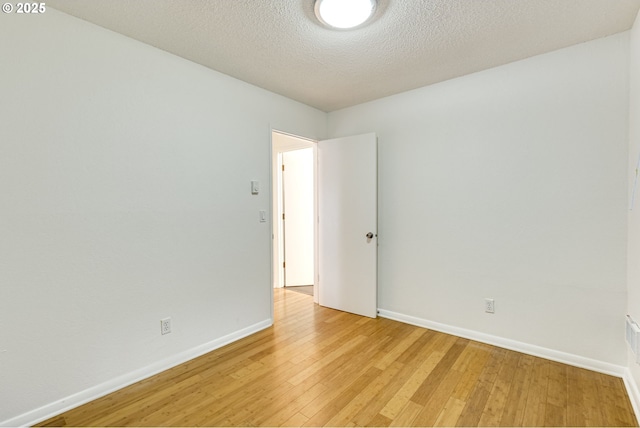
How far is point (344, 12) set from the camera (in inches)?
68.6

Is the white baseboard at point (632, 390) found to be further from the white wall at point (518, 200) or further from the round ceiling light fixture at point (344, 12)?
the round ceiling light fixture at point (344, 12)

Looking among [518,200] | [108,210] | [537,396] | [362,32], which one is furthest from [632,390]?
[108,210]

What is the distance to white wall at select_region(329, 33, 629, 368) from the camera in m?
2.10

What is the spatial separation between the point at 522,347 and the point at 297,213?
319cm

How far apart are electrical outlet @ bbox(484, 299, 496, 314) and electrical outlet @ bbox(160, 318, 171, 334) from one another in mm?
2668

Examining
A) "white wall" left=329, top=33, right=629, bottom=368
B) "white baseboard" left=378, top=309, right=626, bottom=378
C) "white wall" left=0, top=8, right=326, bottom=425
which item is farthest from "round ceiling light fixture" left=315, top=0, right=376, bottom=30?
"white baseboard" left=378, top=309, right=626, bottom=378

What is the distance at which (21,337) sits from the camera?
5.46 feet

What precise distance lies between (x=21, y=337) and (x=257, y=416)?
4.64ft

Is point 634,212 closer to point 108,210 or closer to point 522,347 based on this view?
point 522,347

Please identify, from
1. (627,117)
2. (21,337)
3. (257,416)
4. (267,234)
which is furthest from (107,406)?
(627,117)

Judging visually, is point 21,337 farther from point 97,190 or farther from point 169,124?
point 169,124

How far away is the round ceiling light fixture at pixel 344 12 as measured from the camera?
1.67 meters

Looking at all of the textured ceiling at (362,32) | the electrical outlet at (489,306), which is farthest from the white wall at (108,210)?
the electrical outlet at (489,306)

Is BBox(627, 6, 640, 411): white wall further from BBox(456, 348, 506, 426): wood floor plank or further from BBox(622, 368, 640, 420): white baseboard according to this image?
BBox(456, 348, 506, 426): wood floor plank
